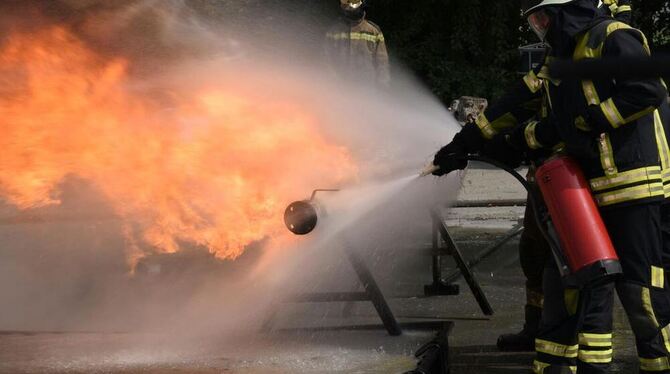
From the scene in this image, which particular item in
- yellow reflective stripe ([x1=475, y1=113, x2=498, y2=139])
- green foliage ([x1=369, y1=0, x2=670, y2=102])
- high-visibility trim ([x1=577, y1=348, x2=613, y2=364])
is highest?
yellow reflective stripe ([x1=475, y1=113, x2=498, y2=139])

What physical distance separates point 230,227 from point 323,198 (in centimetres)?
77

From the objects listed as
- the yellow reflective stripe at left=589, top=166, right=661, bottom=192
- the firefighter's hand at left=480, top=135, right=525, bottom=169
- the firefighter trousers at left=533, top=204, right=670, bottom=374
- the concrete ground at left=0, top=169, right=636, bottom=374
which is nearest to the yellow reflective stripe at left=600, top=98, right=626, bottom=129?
the yellow reflective stripe at left=589, top=166, right=661, bottom=192

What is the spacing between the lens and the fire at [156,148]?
561cm

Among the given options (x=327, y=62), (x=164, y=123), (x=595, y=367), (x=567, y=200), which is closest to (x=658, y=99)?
(x=567, y=200)

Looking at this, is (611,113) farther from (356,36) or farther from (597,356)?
(356,36)

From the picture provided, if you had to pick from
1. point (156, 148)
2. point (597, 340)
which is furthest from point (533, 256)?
point (156, 148)

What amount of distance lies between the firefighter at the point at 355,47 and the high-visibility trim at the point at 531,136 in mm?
4258

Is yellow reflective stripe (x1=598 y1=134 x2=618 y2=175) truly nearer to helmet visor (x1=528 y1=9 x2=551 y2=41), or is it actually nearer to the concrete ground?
helmet visor (x1=528 y1=9 x2=551 y2=41)

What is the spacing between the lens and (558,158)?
3920 mm

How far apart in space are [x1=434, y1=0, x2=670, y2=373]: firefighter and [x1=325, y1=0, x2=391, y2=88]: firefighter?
437 centimetres

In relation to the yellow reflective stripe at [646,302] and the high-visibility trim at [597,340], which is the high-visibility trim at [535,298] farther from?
the yellow reflective stripe at [646,302]

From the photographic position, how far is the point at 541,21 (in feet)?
13.1

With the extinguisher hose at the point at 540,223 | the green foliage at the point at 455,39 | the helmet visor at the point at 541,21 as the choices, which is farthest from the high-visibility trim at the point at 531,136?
the green foliage at the point at 455,39

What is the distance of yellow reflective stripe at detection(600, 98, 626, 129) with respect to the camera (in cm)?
372
